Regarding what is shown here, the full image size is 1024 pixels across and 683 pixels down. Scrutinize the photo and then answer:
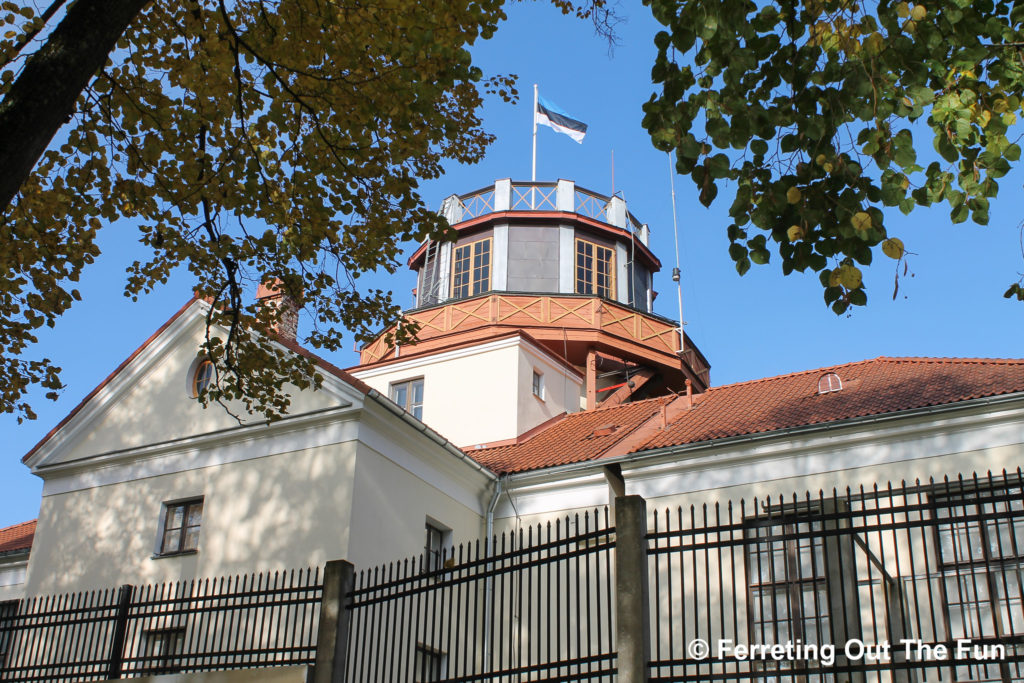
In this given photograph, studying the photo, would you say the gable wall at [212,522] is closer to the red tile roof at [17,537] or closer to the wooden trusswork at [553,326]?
the red tile roof at [17,537]

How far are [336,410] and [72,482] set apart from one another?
6.04m

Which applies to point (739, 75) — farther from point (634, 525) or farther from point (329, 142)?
point (329, 142)

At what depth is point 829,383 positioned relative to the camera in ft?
58.0

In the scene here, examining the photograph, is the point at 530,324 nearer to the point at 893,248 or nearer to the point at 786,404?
the point at 786,404

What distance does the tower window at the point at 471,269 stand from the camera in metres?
26.8

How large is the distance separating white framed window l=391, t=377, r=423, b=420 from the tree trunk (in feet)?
54.5

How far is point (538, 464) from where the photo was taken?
Result: 17.8 meters

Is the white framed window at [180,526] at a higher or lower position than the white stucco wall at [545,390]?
lower

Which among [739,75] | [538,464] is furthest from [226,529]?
[739,75]

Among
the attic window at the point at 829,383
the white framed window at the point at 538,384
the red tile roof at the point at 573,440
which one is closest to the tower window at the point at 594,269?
the white framed window at the point at 538,384

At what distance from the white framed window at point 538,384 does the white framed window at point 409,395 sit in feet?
8.85

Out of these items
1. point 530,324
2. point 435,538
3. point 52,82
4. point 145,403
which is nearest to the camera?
point 52,82

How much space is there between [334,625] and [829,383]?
446 inches

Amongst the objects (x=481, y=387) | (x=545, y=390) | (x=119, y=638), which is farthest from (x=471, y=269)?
(x=119, y=638)
